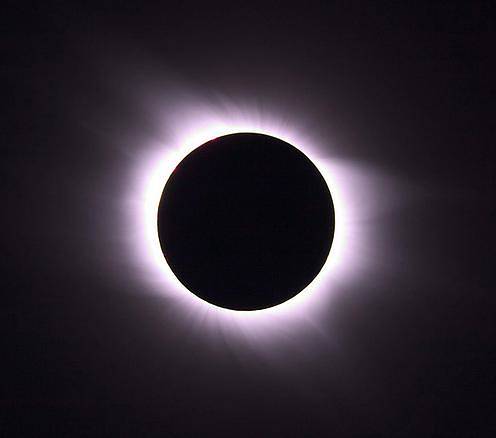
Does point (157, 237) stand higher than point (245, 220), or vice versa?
point (157, 237)

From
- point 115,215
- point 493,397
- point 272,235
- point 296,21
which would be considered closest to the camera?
point 272,235

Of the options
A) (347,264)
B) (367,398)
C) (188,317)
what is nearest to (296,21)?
(347,264)

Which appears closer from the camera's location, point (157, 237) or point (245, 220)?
point (245, 220)

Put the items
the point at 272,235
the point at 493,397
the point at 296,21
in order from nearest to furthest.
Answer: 1. the point at 272,235
2. the point at 296,21
3. the point at 493,397

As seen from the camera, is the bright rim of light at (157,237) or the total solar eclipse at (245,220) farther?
the bright rim of light at (157,237)

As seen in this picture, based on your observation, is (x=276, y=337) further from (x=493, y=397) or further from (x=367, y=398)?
(x=493, y=397)

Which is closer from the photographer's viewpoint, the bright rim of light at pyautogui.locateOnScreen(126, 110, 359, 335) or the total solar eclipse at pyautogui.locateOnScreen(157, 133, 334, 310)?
the total solar eclipse at pyautogui.locateOnScreen(157, 133, 334, 310)

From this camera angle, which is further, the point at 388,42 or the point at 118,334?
the point at 118,334

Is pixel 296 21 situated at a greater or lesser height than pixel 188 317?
greater
